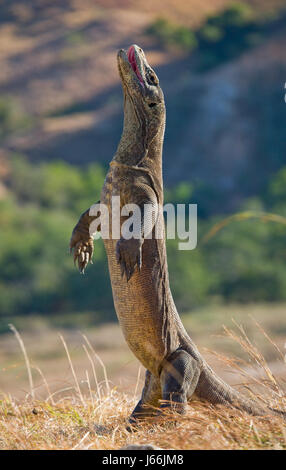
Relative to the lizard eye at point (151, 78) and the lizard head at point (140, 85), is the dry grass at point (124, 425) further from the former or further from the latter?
the lizard eye at point (151, 78)

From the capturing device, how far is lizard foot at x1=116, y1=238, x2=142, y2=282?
4855mm

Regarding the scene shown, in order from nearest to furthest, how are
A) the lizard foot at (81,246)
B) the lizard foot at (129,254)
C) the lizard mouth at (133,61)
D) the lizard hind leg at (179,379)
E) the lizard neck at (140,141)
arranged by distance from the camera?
the lizard foot at (129,254)
the lizard hind leg at (179,379)
the lizard neck at (140,141)
the lizard mouth at (133,61)
the lizard foot at (81,246)

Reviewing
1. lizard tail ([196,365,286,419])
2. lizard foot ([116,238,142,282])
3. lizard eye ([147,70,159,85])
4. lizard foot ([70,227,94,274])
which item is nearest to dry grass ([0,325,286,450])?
lizard tail ([196,365,286,419])

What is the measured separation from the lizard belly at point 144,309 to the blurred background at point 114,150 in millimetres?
14792

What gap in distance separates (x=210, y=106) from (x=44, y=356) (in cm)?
2887

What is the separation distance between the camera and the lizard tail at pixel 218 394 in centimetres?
546

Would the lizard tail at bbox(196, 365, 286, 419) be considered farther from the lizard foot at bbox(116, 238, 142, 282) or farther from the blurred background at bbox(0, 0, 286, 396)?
the blurred background at bbox(0, 0, 286, 396)

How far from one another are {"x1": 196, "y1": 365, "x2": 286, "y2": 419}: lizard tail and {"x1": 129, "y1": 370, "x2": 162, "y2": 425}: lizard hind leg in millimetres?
309

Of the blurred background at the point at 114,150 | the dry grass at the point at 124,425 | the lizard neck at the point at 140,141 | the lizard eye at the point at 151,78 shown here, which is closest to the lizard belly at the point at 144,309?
the dry grass at the point at 124,425

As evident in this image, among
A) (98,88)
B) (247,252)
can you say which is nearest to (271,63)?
(98,88)

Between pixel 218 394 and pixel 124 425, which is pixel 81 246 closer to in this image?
pixel 124 425

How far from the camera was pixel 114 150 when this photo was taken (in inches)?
1826

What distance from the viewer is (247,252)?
33.0 meters
